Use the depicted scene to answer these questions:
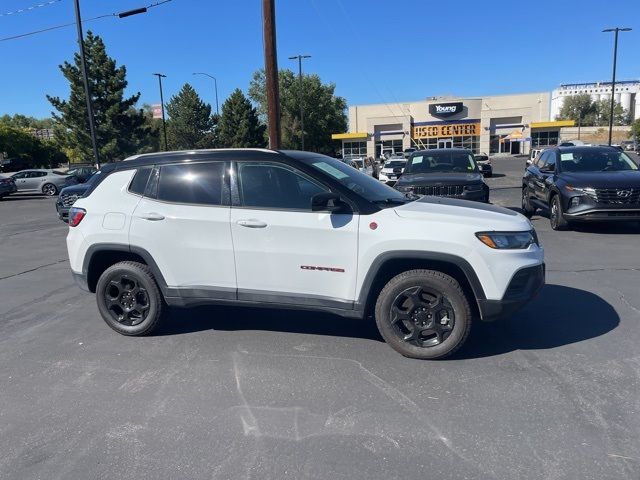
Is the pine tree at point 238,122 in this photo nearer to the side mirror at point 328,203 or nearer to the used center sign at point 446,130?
the used center sign at point 446,130

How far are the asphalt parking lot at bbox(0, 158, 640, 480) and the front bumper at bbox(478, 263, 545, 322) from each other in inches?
17.4

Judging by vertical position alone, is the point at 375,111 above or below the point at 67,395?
above

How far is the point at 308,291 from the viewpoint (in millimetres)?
4309

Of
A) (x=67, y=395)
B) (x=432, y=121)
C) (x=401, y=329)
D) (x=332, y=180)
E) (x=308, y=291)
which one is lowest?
(x=67, y=395)

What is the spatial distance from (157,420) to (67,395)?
3.02 feet

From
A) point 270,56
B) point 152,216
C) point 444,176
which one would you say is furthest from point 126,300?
point 270,56

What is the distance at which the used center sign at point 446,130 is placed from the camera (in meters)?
66.9

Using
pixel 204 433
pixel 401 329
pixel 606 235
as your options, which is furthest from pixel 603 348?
pixel 606 235

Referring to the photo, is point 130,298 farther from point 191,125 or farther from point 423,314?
point 191,125

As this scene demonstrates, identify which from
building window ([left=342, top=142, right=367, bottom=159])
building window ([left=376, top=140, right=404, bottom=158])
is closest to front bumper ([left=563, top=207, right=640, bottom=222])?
building window ([left=376, top=140, right=404, bottom=158])

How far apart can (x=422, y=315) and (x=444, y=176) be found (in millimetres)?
6538

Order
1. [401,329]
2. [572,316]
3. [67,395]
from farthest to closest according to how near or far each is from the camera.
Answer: [572,316]
[401,329]
[67,395]

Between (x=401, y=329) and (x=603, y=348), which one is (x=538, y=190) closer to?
(x=603, y=348)

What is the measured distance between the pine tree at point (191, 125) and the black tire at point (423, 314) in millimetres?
64528
